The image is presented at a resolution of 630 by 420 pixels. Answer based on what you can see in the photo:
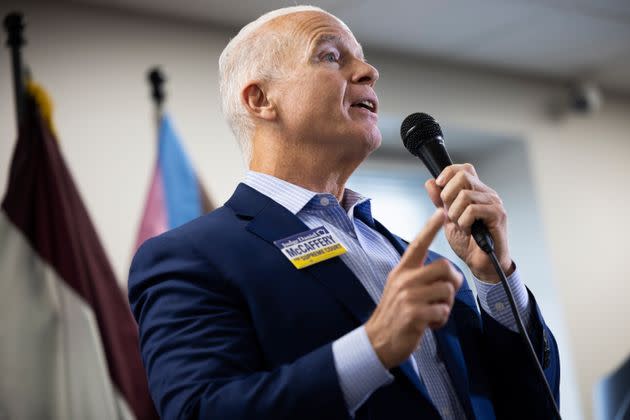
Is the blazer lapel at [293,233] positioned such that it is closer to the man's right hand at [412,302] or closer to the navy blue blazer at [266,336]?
the navy blue blazer at [266,336]

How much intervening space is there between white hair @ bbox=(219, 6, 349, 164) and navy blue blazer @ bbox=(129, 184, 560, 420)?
1.11 feet

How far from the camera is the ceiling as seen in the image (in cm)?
386

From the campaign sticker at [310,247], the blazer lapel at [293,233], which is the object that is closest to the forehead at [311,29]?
the blazer lapel at [293,233]

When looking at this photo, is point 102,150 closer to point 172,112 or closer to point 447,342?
point 172,112

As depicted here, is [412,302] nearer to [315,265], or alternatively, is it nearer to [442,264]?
[442,264]

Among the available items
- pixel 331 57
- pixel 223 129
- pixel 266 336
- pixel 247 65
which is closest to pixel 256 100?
pixel 247 65

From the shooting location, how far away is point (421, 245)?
1.06 metres

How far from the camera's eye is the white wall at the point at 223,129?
3486mm

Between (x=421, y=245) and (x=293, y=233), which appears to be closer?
(x=421, y=245)

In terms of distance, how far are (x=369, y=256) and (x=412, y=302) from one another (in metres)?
0.43

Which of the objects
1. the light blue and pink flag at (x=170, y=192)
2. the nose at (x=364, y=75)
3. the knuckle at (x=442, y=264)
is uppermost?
the light blue and pink flag at (x=170, y=192)

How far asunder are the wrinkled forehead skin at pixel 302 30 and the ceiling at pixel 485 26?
205 cm

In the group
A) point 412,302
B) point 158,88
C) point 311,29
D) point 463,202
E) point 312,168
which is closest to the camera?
point 412,302

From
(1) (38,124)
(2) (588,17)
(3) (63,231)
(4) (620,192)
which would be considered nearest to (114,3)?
(1) (38,124)
